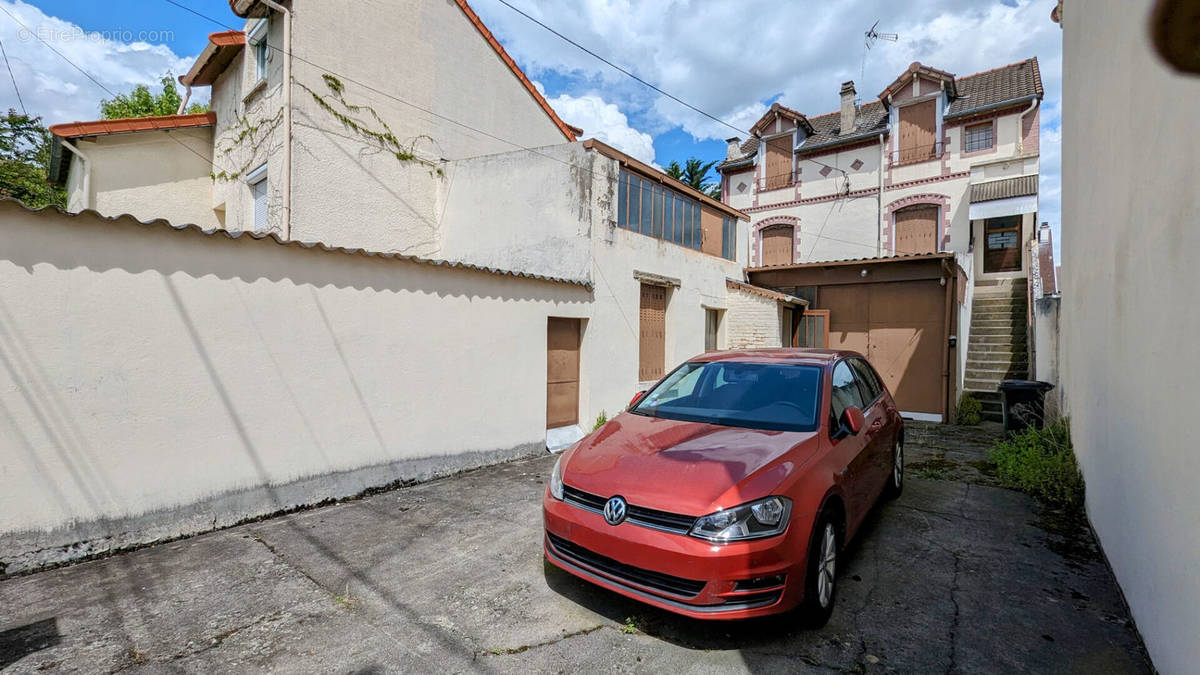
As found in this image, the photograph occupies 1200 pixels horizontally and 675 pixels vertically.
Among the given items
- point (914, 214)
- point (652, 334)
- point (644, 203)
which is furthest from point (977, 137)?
point (652, 334)

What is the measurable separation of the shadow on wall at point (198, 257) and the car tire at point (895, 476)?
496cm

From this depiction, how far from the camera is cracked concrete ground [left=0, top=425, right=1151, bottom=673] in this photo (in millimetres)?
2691

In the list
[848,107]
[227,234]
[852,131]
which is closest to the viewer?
[227,234]

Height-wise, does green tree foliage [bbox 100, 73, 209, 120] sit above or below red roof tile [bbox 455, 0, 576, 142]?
above

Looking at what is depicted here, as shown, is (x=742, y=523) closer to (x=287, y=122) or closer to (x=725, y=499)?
(x=725, y=499)

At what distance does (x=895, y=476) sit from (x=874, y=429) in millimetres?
1280

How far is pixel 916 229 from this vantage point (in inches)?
685

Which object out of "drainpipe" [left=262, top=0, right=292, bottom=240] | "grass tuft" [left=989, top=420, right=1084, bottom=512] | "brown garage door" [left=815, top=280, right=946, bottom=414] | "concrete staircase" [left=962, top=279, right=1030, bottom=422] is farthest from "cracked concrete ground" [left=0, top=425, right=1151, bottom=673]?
"concrete staircase" [left=962, top=279, right=1030, bottom=422]

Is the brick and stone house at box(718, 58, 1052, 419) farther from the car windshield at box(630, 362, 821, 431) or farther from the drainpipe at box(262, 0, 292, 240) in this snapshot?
the drainpipe at box(262, 0, 292, 240)

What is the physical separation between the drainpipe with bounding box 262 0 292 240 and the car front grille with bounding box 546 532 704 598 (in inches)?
270

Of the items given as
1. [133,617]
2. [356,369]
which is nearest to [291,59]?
[356,369]

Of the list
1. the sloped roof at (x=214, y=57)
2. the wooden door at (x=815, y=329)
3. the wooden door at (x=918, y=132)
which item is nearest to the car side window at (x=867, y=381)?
the wooden door at (x=815, y=329)

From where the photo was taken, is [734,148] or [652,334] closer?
[652,334]

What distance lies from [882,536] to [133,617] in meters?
5.30
